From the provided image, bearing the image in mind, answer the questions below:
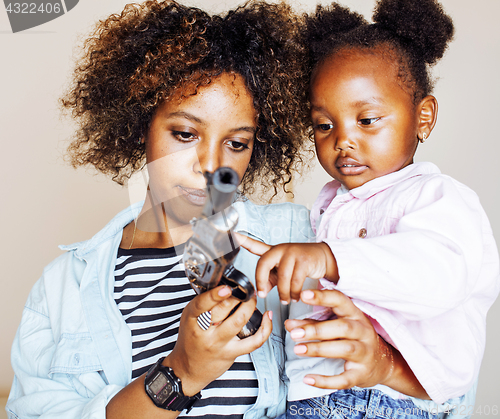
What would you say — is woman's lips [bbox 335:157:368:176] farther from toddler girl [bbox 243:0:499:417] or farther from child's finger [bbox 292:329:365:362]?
child's finger [bbox 292:329:365:362]

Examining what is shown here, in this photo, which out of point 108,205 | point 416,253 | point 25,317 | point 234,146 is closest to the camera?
point 416,253

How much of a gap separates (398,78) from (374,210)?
0.35 meters

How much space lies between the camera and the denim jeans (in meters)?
0.86

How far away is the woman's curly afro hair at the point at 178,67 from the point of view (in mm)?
1034

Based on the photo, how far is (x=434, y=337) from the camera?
0.82 m

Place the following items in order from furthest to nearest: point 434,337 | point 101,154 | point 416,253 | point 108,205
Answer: point 108,205, point 101,154, point 434,337, point 416,253

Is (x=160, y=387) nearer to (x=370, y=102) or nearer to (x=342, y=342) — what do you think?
(x=342, y=342)

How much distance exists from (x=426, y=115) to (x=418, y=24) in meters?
0.23

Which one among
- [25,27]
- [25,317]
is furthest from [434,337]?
[25,27]

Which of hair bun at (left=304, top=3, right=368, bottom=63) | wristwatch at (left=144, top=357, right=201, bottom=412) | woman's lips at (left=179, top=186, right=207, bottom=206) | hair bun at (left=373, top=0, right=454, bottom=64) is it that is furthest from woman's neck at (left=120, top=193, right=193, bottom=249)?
hair bun at (left=373, top=0, right=454, bottom=64)

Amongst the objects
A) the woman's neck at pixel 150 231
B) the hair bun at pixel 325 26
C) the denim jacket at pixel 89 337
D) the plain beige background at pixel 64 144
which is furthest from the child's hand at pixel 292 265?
the plain beige background at pixel 64 144

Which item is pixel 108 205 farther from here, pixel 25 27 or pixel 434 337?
pixel 434 337

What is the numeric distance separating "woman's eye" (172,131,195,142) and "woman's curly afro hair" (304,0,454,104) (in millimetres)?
428

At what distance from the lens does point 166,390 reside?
799 millimetres
